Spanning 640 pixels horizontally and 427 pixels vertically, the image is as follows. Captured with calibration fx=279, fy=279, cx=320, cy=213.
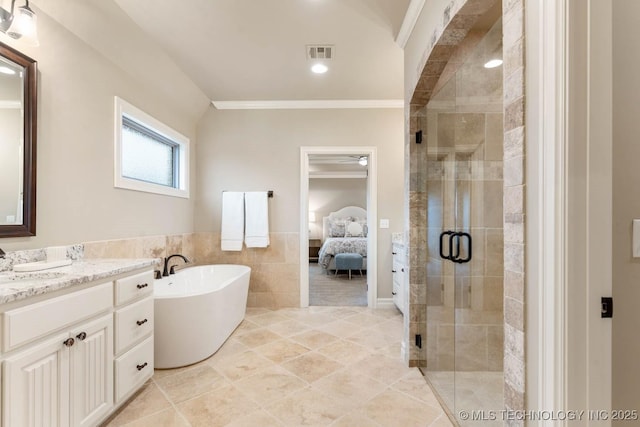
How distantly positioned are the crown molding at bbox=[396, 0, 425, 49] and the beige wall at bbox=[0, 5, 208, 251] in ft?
6.96

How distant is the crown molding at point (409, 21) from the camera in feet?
6.25

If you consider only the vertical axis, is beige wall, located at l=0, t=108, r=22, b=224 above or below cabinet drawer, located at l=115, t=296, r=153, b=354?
above

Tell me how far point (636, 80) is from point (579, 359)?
0.82 m

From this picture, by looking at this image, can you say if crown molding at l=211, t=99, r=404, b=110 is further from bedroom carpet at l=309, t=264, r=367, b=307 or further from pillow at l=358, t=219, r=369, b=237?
pillow at l=358, t=219, r=369, b=237

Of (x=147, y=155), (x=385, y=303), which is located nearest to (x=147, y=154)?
(x=147, y=155)

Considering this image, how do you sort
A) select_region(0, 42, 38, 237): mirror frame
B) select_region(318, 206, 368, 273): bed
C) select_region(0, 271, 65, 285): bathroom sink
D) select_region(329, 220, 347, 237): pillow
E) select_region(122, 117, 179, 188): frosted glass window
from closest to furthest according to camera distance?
select_region(0, 271, 65, 285): bathroom sink
select_region(0, 42, 38, 237): mirror frame
select_region(122, 117, 179, 188): frosted glass window
select_region(318, 206, 368, 273): bed
select_region(329, 220, 347, 237): pillow

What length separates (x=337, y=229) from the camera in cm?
798

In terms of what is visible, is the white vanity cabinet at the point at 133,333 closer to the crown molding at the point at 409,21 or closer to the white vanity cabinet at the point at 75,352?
the white vanity cabinet at the point at 75,352

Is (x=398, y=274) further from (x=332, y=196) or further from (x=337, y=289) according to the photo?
(x=332, y=196)

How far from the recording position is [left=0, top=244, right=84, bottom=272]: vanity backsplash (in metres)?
1.48

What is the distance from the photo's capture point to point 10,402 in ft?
3.41

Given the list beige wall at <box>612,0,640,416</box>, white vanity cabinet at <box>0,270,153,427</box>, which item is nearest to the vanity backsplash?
white vanity cabinet at <box>0,270,153,427</box>

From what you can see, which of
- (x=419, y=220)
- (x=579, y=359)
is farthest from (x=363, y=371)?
(x=579, y=359)

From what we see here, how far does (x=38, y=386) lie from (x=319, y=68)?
3.00 metres
